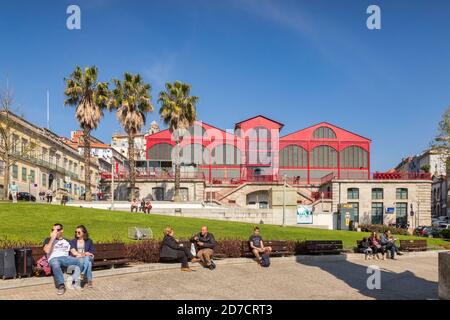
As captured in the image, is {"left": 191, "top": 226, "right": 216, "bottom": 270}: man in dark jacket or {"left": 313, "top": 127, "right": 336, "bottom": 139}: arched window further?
{"left": 313, "top": 127, "right": 336, "bottom": 139}: arched window

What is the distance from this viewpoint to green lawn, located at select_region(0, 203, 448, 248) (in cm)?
2219

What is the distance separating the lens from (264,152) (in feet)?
205

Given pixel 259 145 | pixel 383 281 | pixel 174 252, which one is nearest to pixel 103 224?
pixel 174 252

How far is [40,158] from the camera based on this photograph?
5791 centimetres

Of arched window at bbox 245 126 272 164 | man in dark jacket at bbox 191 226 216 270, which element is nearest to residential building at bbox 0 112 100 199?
arched window at bbox 245 126 272 164

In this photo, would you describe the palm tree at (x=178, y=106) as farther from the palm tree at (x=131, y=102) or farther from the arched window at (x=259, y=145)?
the arched window at (x=259, y=145)

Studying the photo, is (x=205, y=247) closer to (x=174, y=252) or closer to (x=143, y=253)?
(x=174, y=252)

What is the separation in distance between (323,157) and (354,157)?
4346 mm

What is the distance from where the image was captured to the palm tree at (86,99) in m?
42.7

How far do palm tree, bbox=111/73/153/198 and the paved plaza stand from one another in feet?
100

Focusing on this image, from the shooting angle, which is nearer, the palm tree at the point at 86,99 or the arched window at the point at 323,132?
the palm tree at the point at 86,99

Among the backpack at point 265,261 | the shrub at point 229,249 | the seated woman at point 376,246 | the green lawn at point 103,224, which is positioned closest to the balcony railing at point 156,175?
the green lawn at point 103,224

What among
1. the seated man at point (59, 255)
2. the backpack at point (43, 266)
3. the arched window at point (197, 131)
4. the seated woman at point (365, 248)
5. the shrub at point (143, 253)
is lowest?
the seated woman at point (365, 248)

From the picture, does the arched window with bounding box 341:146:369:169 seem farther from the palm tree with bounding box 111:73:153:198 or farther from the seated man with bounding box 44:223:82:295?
the seated man with bounding box 44:223:82:295
